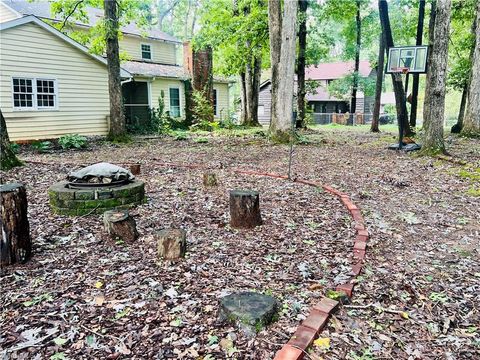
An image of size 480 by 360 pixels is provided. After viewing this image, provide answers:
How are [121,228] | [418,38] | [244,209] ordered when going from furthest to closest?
[418,38] → [244,209] → [121,228]

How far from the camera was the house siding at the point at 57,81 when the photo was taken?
11836 millimetres

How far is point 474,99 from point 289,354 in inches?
541

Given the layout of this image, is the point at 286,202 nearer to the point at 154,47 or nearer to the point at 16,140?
the point at 16,140

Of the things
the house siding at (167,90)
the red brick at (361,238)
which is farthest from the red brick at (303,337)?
the house siding at (167,90)

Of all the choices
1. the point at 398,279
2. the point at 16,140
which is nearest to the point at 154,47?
the point at 16,140

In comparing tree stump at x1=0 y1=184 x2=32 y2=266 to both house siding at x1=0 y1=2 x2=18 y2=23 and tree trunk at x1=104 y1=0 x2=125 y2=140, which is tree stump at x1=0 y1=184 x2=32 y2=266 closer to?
tree trunk at x1=104 y1=0 x2=125 y2=140

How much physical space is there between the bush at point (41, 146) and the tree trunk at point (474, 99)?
1385 cm

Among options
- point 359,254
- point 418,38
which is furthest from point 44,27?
point 418,38

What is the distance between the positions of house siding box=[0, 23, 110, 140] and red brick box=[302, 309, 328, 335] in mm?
12342

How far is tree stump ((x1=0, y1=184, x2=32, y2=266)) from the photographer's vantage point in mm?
3135

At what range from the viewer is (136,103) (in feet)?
65.3

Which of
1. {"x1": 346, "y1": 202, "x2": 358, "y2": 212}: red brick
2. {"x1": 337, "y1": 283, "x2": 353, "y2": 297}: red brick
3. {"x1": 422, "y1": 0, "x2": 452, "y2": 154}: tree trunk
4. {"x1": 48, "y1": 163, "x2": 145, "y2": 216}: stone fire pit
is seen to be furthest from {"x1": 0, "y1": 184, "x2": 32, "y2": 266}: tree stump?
{"x1": 422, "y1": 0, "x2": 452, "y2": 154}: tree trunk

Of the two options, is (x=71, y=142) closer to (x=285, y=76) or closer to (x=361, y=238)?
(x=285, y=76)

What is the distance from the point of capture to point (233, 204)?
14.0 ft
